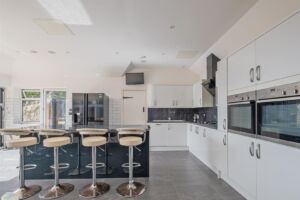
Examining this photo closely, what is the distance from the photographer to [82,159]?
12.9ft

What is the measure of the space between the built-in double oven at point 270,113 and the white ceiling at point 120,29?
4.37 ft

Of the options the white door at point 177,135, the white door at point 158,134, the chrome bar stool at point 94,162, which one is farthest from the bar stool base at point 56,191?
the white door at point 177,135

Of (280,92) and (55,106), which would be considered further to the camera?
(55,106)

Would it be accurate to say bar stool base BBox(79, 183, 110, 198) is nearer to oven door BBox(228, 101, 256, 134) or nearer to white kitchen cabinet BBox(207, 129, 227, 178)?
white kitchen cabinet BBox(207, 129, 227, 178)

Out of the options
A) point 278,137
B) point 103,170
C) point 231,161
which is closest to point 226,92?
point 231,161

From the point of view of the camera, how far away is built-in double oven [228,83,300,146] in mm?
1986

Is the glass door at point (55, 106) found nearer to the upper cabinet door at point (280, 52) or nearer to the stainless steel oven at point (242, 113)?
the stainless steel oven at point (242, 113)

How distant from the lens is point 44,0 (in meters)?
2.77

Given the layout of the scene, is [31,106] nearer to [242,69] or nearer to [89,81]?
[89,81]

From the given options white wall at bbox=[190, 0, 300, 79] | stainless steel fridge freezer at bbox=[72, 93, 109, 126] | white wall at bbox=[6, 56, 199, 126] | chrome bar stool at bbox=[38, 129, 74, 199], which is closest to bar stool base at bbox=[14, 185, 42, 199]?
chrome bar stool at bbox=[38, 129, 74, 199]

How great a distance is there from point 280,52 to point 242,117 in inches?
43.9

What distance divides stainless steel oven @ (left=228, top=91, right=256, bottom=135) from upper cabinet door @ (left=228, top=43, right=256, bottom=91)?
0.49 ft

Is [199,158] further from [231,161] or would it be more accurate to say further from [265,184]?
[265,184]

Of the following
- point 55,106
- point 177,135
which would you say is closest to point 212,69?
point 177,135
